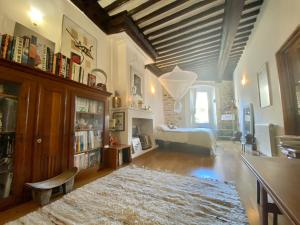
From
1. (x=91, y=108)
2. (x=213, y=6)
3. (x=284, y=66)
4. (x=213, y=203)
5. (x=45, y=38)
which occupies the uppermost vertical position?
(x=213, y=6)

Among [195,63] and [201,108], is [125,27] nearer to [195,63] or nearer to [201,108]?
[195,63]

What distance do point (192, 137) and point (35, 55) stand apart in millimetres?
3796

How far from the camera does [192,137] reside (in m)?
4.16

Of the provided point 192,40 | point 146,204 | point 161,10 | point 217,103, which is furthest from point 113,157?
point 217,103

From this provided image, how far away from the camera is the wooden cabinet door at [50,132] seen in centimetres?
167

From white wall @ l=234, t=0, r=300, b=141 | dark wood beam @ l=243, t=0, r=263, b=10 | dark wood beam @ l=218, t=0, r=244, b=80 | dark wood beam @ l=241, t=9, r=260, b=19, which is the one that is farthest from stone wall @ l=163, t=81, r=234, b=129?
dark wood beam @ l=243, t=0, r=263, b=10

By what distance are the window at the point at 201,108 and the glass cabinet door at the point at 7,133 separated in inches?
264

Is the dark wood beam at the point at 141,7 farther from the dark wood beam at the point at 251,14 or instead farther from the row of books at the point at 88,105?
the dark wood beam at the point at 251,14

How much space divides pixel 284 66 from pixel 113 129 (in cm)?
348

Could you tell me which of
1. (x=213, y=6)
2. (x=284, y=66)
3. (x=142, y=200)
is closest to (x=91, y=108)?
(x=142, y=200)

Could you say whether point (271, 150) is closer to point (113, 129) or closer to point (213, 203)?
point (213, 203)

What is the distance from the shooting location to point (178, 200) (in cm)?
159

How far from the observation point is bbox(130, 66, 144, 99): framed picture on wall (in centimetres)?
373

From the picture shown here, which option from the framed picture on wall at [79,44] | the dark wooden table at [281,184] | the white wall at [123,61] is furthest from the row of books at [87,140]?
the dark wooden table at [281,184]
